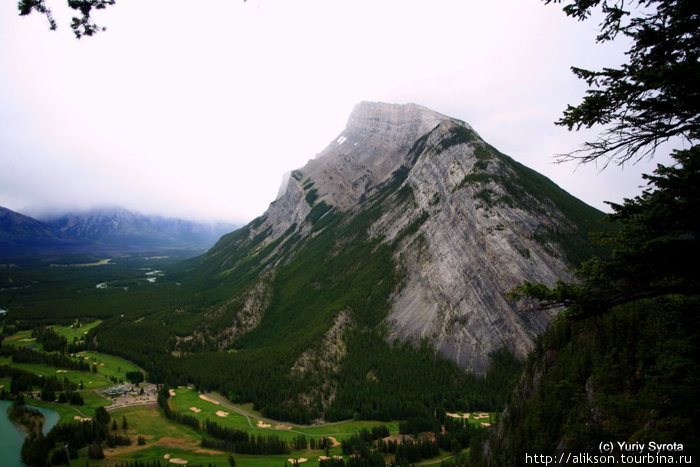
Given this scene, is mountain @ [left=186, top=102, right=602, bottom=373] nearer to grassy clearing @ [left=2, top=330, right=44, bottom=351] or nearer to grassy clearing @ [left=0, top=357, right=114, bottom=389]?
grassy clearing @ [left=0, top=357, right=114, bottom=389]

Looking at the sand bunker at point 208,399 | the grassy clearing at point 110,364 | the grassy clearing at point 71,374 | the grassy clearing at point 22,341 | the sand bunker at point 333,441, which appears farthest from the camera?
the grassy clearing at point 22,341

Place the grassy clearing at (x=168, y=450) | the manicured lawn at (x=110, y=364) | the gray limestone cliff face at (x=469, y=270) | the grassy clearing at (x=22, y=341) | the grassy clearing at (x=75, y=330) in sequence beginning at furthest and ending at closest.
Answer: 1. the grassy clearing at (x=75, y=330)
2. the grassy clearing at (x=22, y=341)
3. the manicured lawn at (x=110, y=364)
4. the gray limestone cliff face at (x=469, y=270)
5. the grassy clearing at (x=168, y=450)

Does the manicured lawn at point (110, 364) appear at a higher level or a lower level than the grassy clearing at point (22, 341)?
higher

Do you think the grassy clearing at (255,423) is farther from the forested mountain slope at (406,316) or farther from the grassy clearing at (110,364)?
the grassy clearing at (110,364)

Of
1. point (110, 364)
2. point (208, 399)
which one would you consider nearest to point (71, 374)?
point (110, 364)

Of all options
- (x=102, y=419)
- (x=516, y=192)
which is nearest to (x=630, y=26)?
(x=102, y=419)

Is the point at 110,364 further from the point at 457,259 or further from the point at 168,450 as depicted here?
the point at 457,259

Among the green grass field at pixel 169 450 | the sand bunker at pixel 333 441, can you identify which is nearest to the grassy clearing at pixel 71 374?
the green grass field at pixel 169 450

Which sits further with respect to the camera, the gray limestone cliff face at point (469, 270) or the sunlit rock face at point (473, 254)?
the sunlit rock face at point (473, 254)
